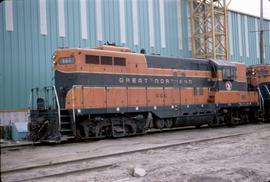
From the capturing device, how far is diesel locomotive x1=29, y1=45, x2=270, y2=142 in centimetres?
1602

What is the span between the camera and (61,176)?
922 cm

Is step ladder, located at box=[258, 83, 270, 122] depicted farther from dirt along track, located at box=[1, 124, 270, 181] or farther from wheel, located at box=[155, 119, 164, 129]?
dirt along track, located at box=[1, 124, 270, 181]

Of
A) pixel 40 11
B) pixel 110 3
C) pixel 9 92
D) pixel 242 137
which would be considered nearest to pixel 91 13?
pixel 110 3

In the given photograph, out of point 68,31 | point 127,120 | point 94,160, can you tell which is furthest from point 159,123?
point 94,160

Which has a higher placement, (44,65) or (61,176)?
(44,65)

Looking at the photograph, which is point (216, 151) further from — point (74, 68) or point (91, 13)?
point (91, 13)

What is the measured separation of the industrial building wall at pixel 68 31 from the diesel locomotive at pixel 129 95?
5.65 ft

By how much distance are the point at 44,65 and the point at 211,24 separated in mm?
13895

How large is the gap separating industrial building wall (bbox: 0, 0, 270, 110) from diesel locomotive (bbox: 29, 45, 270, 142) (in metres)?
1.72

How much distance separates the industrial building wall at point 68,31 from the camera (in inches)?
824

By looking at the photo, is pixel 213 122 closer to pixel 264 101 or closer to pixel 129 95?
pixel 264 101

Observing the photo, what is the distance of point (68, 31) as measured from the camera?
23.3m

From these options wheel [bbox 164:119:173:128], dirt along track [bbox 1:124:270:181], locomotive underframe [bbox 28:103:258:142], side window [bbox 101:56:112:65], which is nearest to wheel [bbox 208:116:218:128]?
locomotive underframe [bbox 28:103:258:142]

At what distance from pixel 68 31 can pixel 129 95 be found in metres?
7.24
